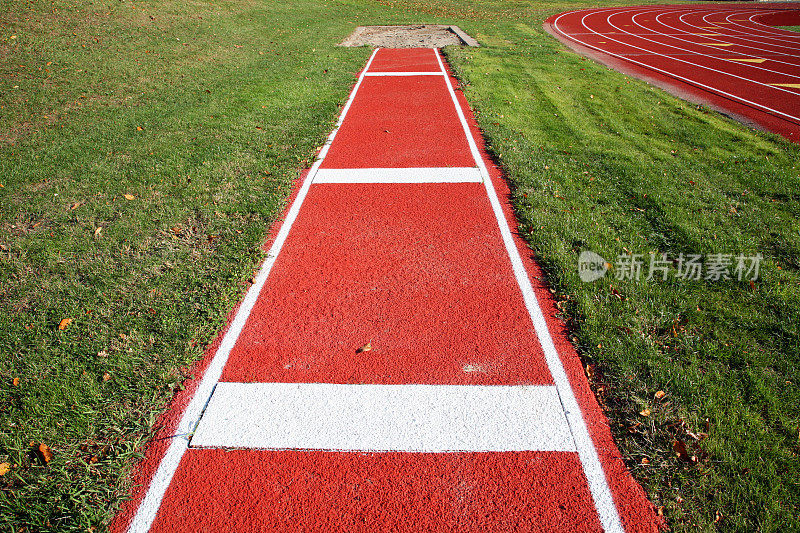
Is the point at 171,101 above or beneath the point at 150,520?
above

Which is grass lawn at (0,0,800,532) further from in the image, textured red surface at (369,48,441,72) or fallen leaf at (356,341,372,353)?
textured red surface at (369,48,441,72)

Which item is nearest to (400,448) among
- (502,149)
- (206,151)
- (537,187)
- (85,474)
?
(85,474)

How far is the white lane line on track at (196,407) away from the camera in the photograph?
2688mm

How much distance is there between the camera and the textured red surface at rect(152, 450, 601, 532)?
2.62m

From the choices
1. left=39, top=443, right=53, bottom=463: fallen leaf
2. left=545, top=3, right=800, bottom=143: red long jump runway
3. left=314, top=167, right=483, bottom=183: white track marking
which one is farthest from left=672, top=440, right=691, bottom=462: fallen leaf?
left=545, top=3, right=800, bottom=143: red long jump runway

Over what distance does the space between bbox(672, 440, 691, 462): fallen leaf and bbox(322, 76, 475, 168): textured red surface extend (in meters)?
5.04

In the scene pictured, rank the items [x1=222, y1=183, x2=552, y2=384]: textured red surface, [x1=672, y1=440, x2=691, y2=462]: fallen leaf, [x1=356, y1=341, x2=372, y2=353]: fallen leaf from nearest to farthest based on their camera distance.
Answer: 1. [x1=672, y1=440, x2=691, y2=462]: fallen leaf
2. [x1=222, y1=183, x2=552, y2=384]: textured red surface
3. [x1=356, y1=341, x2=372, y2=353]: fallen leaf

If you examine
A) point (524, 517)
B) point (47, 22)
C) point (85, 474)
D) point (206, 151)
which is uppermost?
point (47, 22)

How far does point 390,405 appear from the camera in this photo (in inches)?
130

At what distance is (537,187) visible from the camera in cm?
634

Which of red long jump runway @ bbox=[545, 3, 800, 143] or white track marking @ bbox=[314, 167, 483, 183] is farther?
red long jump runway @ bbox=[545, 3, 800, 143]

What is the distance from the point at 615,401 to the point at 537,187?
3738 mm

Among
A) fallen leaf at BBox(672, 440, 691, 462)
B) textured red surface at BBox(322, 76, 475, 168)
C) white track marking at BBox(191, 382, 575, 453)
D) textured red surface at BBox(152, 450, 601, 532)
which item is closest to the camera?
textured red surface at BBox(152, 450, 601, 532)

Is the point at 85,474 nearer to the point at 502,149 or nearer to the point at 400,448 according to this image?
the point at 400,448
